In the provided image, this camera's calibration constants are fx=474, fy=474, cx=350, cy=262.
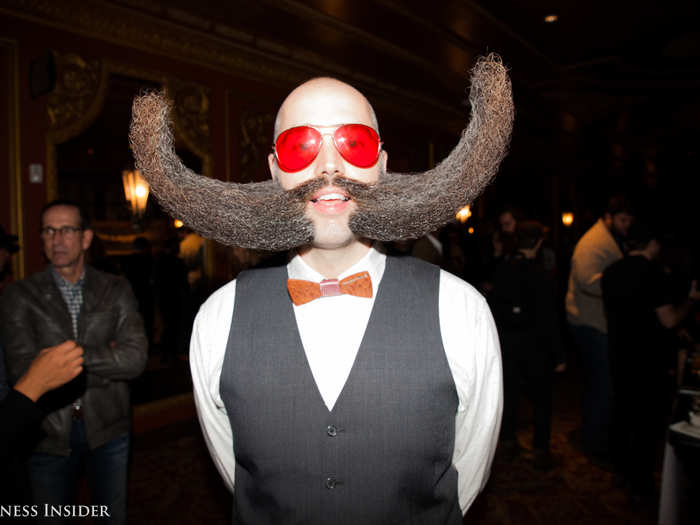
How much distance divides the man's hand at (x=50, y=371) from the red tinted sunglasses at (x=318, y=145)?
1069 millimetres

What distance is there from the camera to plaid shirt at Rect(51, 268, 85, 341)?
207 centimetres

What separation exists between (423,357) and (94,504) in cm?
171

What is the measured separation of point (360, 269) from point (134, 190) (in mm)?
4407

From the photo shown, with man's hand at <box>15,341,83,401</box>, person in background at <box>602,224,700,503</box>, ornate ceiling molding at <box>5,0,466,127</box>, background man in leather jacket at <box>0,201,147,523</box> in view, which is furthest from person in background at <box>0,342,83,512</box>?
ornate ceiling molding at <box>5,0,466,127</box>

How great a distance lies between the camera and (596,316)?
3.23 meters

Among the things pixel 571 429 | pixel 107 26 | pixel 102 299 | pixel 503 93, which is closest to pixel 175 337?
pixel 107 26

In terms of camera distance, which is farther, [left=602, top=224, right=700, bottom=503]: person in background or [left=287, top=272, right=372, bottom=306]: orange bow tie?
[left=602, top=224, right=700, bottom=503]: person in background

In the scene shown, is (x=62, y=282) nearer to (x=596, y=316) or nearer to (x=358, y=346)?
(x=358, y=346)

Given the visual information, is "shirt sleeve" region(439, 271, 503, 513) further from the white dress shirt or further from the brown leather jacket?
the brown leather jacket

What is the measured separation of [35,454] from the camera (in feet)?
6.06

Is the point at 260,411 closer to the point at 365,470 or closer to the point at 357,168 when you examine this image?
the point at 365,470

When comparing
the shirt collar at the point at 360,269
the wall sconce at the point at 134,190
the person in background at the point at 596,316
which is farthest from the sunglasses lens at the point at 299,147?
the wall sconce at the point at 134,190

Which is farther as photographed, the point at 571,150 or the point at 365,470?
the point at 571,150

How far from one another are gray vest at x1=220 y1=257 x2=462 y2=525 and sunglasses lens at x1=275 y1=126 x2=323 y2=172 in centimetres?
38
